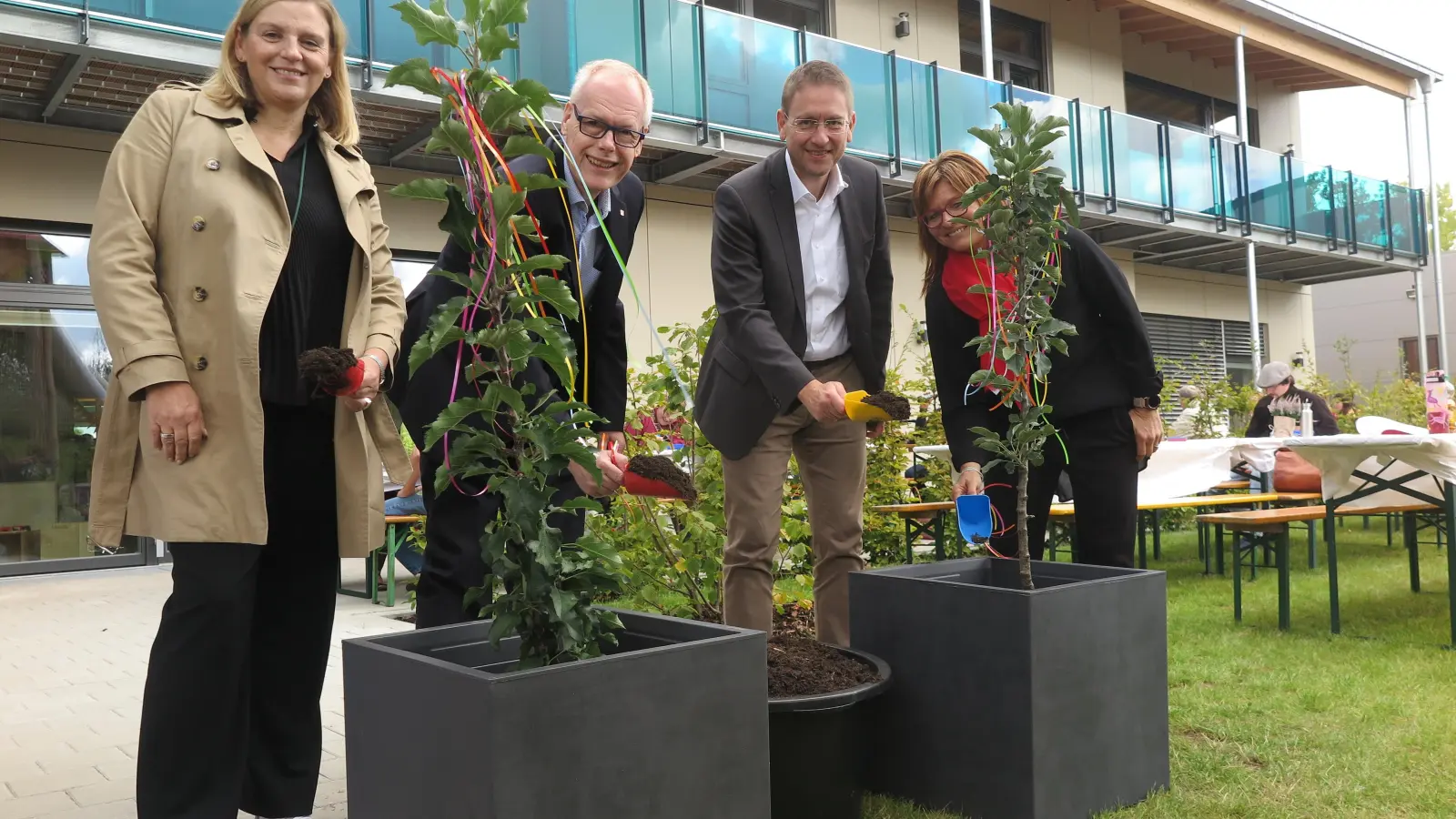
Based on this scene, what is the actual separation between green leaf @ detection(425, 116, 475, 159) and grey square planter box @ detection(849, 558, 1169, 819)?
144 centimetres

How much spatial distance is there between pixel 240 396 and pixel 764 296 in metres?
1.40

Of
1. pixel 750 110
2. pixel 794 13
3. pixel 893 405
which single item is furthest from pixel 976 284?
pixel 794 13

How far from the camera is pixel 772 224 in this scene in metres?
3.00

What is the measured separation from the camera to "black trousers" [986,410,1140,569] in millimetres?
3031

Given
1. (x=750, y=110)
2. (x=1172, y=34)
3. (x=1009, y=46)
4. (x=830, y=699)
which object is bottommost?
(x=830, y=699)

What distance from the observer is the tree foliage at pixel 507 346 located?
5.49 feet

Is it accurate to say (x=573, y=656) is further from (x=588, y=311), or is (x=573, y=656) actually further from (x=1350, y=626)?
(x=1350, y=626)

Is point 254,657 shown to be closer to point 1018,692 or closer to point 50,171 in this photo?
point 1018,692

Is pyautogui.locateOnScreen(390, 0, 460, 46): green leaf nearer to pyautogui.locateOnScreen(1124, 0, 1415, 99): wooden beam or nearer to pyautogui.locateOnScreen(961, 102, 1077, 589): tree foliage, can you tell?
pyautogui.locateOnScreen(961, 102, 1077, 589): tree foliage

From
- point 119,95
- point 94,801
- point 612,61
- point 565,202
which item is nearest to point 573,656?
point 565,202

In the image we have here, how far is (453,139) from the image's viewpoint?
1.68m

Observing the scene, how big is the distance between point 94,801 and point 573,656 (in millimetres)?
1951

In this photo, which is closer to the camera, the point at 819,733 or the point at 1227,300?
the point at 819,733

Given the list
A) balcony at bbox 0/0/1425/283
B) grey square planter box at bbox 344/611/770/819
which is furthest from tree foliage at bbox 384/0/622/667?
balcony at bbox 0/0/1425/283
